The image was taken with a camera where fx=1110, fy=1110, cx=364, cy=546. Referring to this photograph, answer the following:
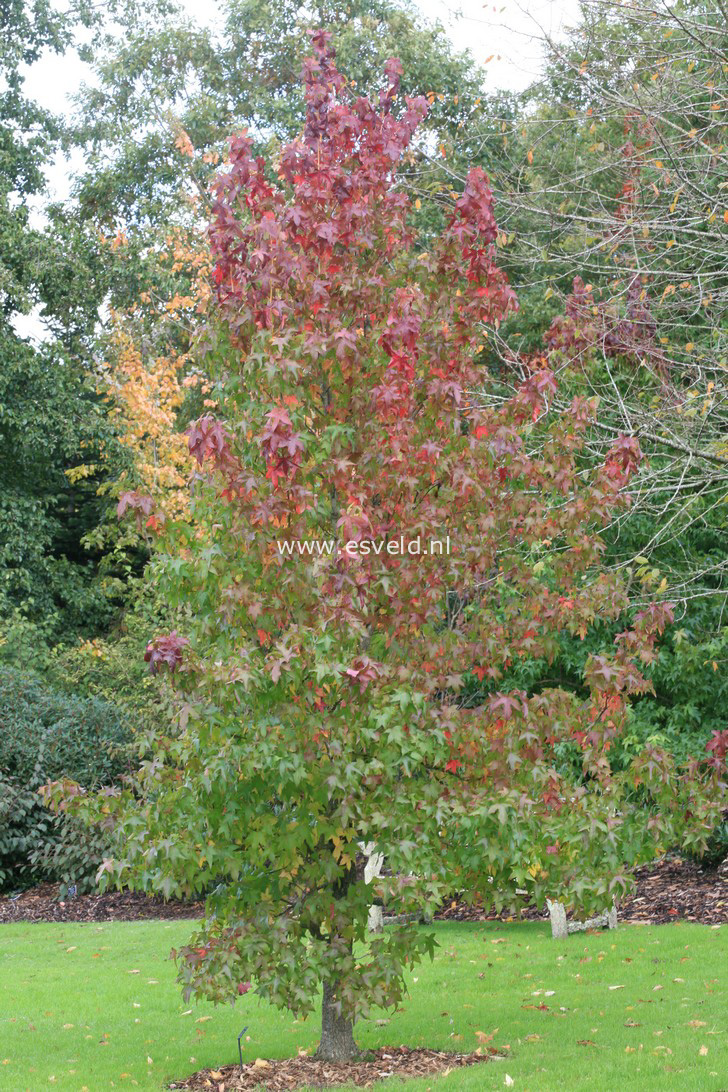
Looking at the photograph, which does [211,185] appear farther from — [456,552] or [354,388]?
[456,552]

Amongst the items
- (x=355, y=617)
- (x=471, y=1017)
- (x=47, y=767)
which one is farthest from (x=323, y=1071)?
(x=47, y=767)

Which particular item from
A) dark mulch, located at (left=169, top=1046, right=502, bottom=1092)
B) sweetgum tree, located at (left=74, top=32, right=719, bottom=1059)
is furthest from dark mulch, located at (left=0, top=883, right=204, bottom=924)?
sweetgum tree, located at (left=74, top=32, right=719, bottom=1059)

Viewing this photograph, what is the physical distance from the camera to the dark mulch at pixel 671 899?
9.27 metres

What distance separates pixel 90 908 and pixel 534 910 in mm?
4326

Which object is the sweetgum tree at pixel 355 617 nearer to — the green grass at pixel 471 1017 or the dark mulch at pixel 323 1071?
the dark mulch at pixel 323 1071

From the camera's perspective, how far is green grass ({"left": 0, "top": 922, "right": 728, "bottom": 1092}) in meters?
5.16

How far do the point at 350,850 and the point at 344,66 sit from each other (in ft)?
48.9

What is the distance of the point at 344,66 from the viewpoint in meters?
17.0

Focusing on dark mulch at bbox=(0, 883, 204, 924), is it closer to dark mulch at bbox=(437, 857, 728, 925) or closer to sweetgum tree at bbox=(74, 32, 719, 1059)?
dark mulch at bbox=(437, 857, 728, 925)

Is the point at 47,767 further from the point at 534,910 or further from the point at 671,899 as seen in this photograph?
the point at 671,899

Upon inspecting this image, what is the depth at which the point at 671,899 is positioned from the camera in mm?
9797

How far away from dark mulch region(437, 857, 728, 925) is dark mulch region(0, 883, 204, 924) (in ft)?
8.61

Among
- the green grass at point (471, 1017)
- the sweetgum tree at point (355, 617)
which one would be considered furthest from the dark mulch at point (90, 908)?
the sweetgum tree at point (355, 617)

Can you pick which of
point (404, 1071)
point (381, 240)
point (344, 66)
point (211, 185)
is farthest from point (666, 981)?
point (344, 66)
